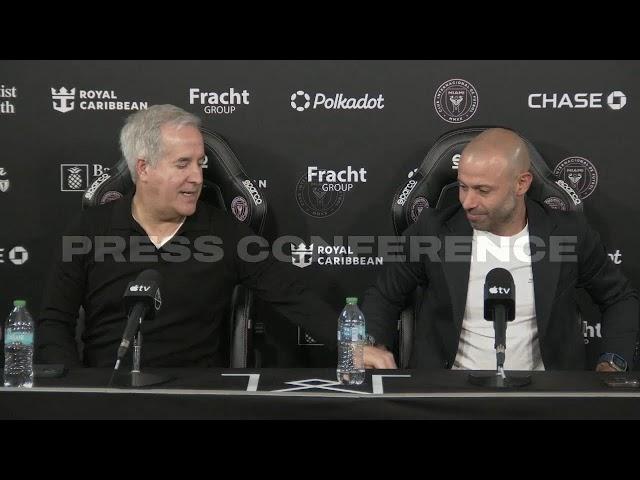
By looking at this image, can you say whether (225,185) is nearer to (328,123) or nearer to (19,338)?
(328,123)

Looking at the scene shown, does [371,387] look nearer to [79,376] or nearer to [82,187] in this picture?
Answer: [79,376]

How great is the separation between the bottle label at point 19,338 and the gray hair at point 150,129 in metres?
0.99

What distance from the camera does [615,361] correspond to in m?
3.34

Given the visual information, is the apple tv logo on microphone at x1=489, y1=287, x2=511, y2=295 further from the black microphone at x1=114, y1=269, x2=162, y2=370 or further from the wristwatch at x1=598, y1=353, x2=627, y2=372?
the black microphone at x1=114, y1=269, x2=162, y2=370

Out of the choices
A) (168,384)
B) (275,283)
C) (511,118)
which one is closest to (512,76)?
(511,118)

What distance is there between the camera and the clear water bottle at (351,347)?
9.47 ft

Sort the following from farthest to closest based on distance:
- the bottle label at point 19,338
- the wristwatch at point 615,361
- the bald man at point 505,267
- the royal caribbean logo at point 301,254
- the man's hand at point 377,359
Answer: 1. the royal caribbean logo at point 301,254
2. the bald man at point 505,267
3. the wristwatch at point 615,361
4. the man's hand at point 377,359
5. the bottle label at point 19,338

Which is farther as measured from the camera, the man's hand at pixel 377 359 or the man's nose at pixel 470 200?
the man's nose at pixel 470 200

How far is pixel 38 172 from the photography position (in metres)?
4.27

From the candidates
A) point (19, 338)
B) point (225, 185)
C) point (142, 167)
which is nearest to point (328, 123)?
point (225, 185)

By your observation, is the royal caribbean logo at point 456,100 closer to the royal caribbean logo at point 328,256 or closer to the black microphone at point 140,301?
the royal caribbean logo at point 328,256

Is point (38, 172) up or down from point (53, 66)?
down

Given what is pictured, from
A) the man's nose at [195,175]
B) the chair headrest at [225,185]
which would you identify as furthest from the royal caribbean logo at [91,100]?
the man's nose at [195,175]

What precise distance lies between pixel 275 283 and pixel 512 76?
4.61 ft
